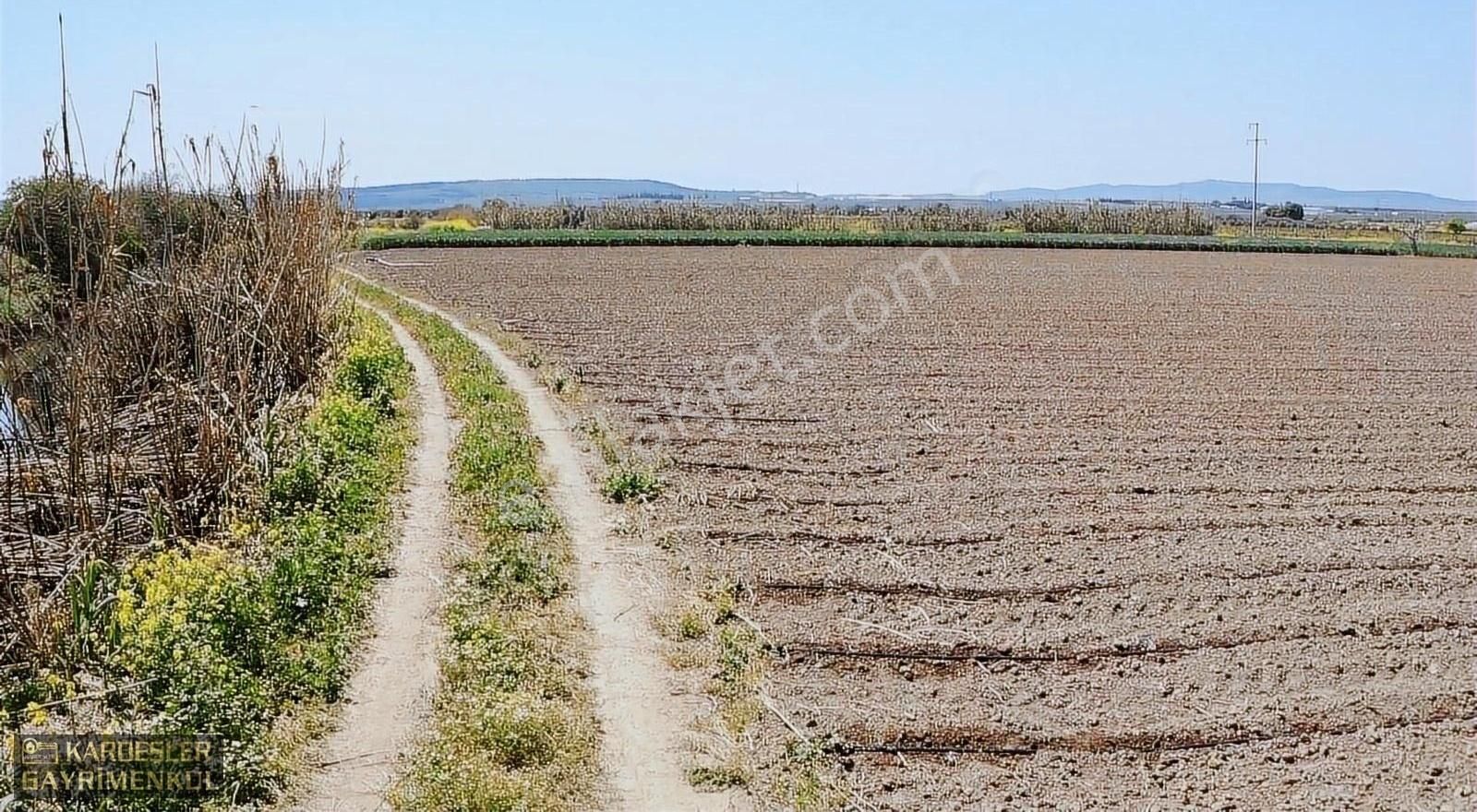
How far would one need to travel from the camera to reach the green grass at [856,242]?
4106cm

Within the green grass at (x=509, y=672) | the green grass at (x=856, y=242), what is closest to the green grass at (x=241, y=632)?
the green grass at (x=509, y=672)

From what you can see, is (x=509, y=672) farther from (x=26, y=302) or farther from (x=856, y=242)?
(x=856, y=242)

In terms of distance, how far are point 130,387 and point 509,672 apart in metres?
4.09

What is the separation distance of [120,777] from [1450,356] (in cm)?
1717

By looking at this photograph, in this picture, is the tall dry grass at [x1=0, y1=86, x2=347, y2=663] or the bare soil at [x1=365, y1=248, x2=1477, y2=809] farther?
the tall dry grass at [x1=0, y1=86, x2=347, y2=663]

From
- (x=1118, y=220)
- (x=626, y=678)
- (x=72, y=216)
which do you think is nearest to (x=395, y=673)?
(x=626, y=678)

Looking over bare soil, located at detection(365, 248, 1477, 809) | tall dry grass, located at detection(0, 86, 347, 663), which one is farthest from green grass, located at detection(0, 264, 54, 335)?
bare soil, located at detection(365, 248, 1477, 809)

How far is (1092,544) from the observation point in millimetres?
7922

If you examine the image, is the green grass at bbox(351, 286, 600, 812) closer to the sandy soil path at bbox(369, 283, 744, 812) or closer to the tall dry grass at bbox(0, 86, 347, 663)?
the sandy soil path at bbox(369, 283, 744, 812)

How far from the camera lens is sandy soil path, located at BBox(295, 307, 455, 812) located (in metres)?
4.95

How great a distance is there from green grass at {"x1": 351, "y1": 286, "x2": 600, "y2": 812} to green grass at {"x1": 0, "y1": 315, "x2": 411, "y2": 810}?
1.81 ft

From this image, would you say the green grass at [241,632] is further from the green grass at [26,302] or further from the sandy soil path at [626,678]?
the green grass at [26,302]

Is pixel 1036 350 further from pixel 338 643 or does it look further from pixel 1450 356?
pixel 338 643

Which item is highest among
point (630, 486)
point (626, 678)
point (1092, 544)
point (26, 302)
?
point (26, 302)
